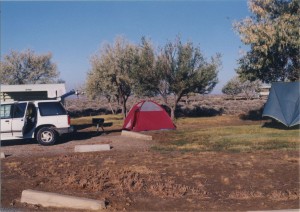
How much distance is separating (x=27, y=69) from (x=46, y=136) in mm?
31509

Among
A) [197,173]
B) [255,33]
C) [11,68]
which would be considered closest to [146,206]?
[197,173]

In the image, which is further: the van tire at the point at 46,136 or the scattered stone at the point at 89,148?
the van tire at the point at 46,136

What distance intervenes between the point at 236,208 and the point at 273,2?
58.9ft

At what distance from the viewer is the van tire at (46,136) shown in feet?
47.0

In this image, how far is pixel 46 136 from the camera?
14.4 meters

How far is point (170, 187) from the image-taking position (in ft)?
24.2

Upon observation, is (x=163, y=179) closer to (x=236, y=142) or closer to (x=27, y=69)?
(x=236, y=142)

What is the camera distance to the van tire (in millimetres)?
14320

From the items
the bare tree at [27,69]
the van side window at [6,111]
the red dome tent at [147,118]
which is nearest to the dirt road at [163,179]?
the van side window at [6,111]

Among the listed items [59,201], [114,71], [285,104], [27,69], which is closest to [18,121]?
[59,201]

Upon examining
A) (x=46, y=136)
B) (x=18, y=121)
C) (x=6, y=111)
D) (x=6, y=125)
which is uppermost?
(x=6, y=111)

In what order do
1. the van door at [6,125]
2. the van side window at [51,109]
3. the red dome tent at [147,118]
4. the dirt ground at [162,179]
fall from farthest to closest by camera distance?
the red dome tent at [147,118]
the van side window at [51,109]
the van door at [6,125]
the dirt ground at [162,179]

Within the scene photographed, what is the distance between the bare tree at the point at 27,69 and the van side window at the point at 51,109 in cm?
2973

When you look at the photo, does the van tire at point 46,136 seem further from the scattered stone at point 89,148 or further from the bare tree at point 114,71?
the bare tree at point 114,71
